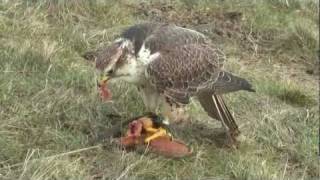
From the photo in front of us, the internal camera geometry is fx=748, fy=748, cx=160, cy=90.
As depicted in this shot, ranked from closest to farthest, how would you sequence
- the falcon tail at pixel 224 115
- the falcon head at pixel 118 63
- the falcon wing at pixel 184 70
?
the falcon head at pixel 118 63 → the falcon wing at pixel 184 70 → the falcon tail at pixel 224 115

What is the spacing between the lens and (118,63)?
440cm

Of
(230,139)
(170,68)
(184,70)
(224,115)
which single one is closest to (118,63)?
(170,68)

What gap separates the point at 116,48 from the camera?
175 inches

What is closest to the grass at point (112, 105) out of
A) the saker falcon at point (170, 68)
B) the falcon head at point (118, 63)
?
the saker falcon at point (170, 68)

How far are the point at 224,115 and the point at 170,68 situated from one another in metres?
0.72

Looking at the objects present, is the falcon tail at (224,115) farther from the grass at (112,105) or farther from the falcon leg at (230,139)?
the grass at (112,105)

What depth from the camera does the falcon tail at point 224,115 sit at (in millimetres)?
5160

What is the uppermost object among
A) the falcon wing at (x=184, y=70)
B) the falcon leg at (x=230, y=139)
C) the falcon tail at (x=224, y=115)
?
the falcon wing at (x=184, y=70)

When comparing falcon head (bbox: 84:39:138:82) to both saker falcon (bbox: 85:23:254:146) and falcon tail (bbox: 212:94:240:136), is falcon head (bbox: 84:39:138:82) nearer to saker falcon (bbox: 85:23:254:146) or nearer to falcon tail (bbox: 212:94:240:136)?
saker falcon (bbox: 85:23:254:146)

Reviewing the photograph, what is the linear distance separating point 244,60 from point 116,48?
2774mm

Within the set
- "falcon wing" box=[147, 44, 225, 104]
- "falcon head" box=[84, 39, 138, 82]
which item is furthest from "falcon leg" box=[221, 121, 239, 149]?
"falcon head" box=[84, 39, 138, 82]

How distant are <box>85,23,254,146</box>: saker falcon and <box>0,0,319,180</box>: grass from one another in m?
0.34

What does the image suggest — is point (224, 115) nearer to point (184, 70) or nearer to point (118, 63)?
point (184, 70)

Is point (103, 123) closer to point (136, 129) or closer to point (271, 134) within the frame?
point (136, 129)
